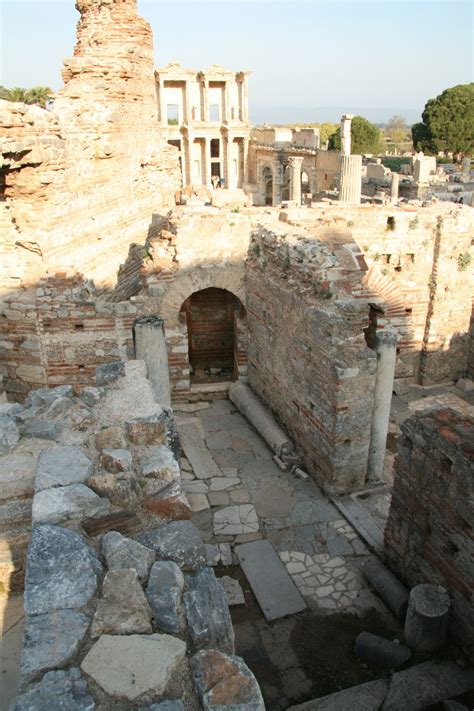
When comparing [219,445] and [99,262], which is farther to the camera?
[99,262]

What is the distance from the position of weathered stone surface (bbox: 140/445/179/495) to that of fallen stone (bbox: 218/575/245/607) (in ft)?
8.34

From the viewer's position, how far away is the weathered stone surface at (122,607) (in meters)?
2.65

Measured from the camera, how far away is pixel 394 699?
14.9ft

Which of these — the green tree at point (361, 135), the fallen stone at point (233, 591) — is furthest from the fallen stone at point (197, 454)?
the green tree at point (361, 135)

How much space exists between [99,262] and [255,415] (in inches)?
171

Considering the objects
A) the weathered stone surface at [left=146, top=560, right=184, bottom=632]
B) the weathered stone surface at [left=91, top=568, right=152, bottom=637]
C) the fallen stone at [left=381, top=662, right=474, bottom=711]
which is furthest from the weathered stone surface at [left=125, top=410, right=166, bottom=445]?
the fallen stone at [left=381, top=662, right=474, bottom=711]

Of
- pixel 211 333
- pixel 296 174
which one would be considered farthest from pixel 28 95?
pixel 211 333

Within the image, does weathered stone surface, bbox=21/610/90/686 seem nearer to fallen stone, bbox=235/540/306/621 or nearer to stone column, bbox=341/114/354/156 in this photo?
fallen stone, bbox=235/540/306/621

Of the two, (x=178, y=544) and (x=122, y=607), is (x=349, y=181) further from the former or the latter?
(x=122, y=607)

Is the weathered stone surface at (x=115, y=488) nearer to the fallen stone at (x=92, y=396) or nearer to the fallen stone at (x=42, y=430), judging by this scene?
the fallen stone at (x=42, y=430)

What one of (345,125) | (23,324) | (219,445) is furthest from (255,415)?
(345,125)

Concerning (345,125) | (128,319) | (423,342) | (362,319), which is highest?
(345,125)

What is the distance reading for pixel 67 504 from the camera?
329 cm

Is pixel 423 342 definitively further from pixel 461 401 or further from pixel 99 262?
pixel 99 262
